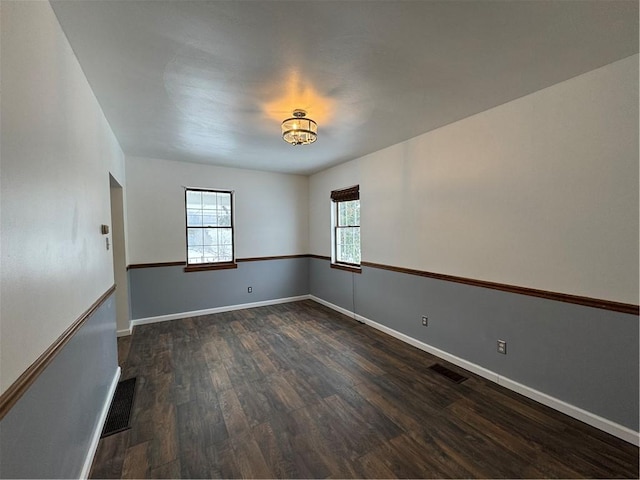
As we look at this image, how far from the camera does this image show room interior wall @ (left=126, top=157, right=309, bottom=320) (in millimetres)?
4445

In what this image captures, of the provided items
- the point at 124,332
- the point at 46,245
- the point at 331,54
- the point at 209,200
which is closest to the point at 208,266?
the point at 209,200

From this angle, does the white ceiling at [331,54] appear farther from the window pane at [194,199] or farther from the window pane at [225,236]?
the window pane at [225,236]

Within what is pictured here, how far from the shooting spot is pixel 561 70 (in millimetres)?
2082

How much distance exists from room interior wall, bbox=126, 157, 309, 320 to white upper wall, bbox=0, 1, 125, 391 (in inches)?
102

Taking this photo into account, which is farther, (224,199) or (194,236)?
(224,199)

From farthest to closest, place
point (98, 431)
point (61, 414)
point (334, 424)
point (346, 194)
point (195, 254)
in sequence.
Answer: point (195, 254)
point (346, 194)
point (334, 424)
point (98, 431)
point (61, 414)

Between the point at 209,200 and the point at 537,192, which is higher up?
the point at 209,200

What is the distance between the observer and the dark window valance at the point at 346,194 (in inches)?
182

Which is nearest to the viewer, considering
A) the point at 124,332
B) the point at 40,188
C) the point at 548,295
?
the point at 40,188

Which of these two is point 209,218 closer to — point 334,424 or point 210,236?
point 210,236

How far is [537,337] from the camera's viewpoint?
8.02ft

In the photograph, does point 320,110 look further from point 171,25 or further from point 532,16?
point 532,16

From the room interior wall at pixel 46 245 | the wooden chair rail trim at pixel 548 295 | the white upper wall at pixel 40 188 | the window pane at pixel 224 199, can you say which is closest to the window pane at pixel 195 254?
the window pane at pixel 224 199

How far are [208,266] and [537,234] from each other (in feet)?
15.1
